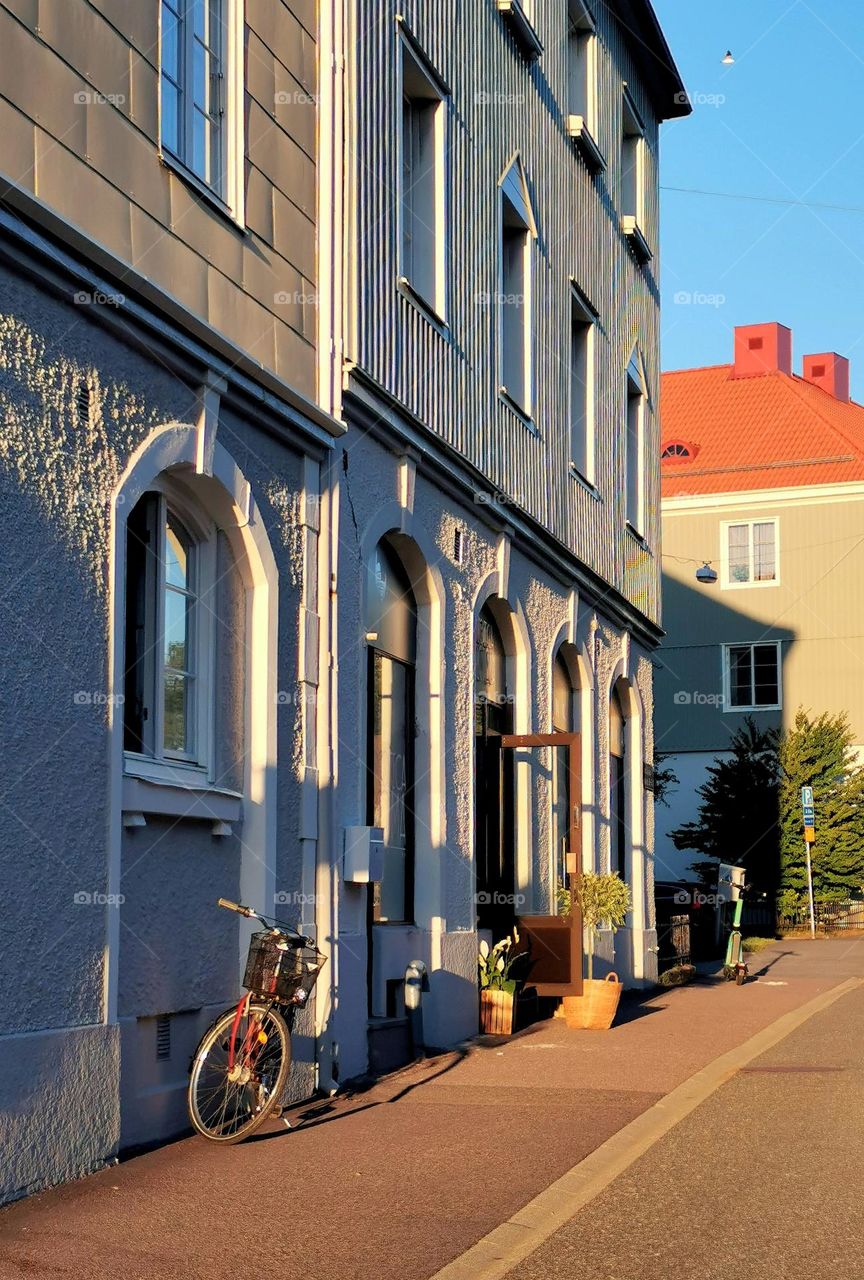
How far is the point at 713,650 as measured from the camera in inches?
1722

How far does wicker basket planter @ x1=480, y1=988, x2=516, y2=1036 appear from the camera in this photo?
1412 centimetres

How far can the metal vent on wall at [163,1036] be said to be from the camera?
8734 mm

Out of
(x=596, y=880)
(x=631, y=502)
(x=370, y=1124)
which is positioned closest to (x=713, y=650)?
(x=631, y=502)

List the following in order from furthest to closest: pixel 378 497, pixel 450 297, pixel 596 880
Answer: pixel 596 880
pixel 450 297
pixel 378 497

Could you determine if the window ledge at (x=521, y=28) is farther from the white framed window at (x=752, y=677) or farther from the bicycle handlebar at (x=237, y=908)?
the white framed window at (x=752, y=677)

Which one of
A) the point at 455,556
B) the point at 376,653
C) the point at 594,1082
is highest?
the point at 455,556

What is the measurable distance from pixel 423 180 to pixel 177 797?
6774mm

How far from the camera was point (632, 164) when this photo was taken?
75.2ft

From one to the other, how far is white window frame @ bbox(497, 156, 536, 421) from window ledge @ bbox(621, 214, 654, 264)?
16.8 feet

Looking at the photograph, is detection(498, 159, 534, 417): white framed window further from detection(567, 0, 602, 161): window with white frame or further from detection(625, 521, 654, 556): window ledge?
detection(625, 521, 654, 556): window ledge

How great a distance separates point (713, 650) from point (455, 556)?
3029 cm

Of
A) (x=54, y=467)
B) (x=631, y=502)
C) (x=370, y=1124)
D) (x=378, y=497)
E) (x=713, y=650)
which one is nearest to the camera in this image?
(x=54, y=467)

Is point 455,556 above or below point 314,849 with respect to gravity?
above

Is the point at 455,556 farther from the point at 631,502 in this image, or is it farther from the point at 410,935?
the point at 631,502
